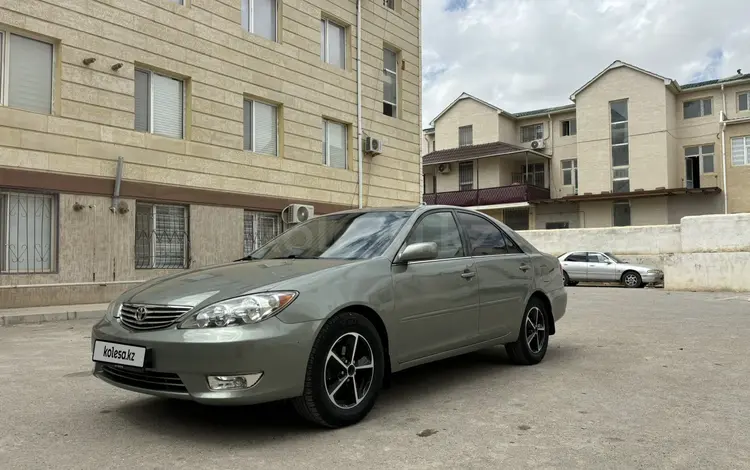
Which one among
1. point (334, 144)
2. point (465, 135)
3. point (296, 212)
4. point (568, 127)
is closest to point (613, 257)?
point (334, 144)

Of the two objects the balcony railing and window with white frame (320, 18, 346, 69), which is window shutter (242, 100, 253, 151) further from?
the balcony railing

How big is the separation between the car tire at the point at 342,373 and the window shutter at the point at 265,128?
12202 mm

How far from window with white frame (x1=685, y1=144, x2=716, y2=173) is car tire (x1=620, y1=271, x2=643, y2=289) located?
16.7 meters

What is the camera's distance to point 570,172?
3706 cm

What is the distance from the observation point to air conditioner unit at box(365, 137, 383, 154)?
1842cm

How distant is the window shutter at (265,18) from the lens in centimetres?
1548

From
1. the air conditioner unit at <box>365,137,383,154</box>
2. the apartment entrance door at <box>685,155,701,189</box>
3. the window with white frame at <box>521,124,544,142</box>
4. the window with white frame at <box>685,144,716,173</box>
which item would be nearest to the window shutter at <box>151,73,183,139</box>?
the air conditioner unit at <box>365,137,383,154</box>

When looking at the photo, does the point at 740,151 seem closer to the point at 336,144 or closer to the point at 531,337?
the point at 336,144

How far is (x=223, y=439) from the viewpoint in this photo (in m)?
3.56

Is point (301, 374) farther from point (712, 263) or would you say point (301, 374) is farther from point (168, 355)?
point (712, 263)

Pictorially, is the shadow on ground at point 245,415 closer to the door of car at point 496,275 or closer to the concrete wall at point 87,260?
the door of car at point 496,275

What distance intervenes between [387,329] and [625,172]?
33483 millimetres

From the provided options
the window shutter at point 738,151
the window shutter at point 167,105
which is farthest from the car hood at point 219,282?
the window shutter at point 738,151

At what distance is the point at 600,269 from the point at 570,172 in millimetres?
17519
